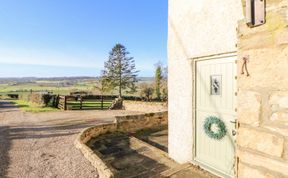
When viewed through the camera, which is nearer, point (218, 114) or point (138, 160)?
point (218, 114)

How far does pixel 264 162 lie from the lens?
177 cm

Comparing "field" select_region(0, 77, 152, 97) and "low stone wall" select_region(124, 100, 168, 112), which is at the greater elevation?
"field" select_region(0, 77, 152, 97)

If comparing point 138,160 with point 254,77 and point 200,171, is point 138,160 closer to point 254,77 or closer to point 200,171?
point 200,171

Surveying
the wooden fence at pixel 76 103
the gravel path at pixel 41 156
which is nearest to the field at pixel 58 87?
the wooden fence at pixel 76 103

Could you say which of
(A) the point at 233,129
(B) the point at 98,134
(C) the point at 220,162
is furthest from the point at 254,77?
(B) the point at 98,134

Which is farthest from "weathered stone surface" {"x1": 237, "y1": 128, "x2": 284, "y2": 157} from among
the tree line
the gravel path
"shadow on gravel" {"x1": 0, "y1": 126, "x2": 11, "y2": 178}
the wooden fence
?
the tree line

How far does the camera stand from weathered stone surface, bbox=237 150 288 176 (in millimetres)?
1653

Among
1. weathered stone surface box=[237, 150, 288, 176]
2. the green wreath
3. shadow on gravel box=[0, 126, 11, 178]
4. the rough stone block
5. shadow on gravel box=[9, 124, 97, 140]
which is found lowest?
shadow on gravel box=[0, 126, 11, 178]

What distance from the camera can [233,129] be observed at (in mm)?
3895

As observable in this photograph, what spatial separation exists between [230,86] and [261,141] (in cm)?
230

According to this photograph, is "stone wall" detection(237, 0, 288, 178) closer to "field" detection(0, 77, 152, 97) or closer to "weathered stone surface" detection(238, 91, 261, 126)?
"weathered stone surface" detection(238, 91, 261, 126)

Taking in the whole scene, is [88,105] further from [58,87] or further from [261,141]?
[58,87]

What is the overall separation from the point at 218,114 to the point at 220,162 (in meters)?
0.86

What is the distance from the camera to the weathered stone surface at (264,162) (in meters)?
1.65
